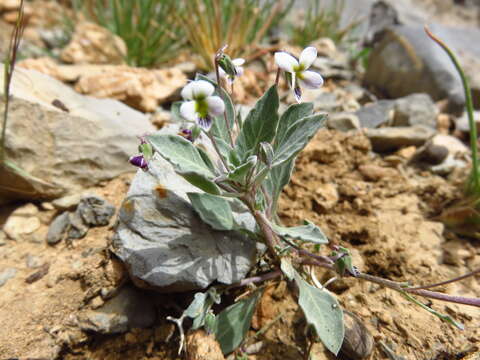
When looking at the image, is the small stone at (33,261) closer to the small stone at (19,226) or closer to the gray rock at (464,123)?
the small stone at (19,226)

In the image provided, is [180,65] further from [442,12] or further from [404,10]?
[442,12]

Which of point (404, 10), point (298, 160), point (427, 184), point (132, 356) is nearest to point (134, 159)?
point (132, 356)

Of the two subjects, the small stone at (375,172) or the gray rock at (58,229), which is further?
the small stone at (375,172)

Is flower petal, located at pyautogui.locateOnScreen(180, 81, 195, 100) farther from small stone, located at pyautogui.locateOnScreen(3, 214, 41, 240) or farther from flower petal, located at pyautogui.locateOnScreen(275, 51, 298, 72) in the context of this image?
small stone, located at pyautogui.locateOnScreen(3, 214, 41, 240)

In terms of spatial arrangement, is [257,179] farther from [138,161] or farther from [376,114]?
[376,114]

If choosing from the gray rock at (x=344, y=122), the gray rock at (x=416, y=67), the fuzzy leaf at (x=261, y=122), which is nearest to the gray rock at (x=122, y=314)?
the fuzzy leaf at (x=261, y=122)
